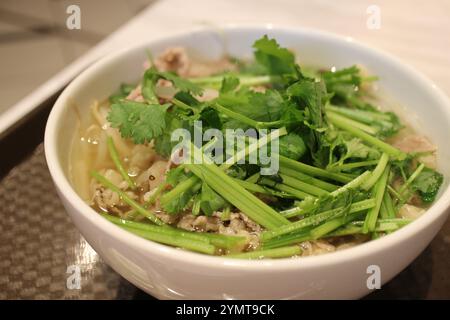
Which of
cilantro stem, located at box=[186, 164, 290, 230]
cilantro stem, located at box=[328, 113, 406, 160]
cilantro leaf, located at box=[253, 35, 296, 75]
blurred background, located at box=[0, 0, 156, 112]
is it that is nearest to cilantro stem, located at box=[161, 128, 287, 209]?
cilantro stem, located at box=[186, 164, 290, 230]

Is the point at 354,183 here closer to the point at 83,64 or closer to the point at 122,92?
the point at 122,92

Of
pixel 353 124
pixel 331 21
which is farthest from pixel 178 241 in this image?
pixel 331 21

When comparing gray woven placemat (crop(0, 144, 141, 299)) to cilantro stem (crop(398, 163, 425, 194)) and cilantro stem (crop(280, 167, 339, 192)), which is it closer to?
cilantro stem (crop(280, 167, 339, 192))

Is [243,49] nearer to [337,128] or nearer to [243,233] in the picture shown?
[337,128]

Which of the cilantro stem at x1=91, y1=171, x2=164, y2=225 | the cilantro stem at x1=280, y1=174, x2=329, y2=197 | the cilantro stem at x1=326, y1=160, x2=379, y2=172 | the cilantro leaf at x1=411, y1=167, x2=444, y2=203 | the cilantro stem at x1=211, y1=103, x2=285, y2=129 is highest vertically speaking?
the cilantro stem at x1=211, y1=103, x2=285, y2=129

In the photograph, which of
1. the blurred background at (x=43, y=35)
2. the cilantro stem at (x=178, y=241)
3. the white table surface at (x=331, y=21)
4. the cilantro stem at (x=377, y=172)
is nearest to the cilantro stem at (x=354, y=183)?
the cilantro stem at (x=377, y=172)
